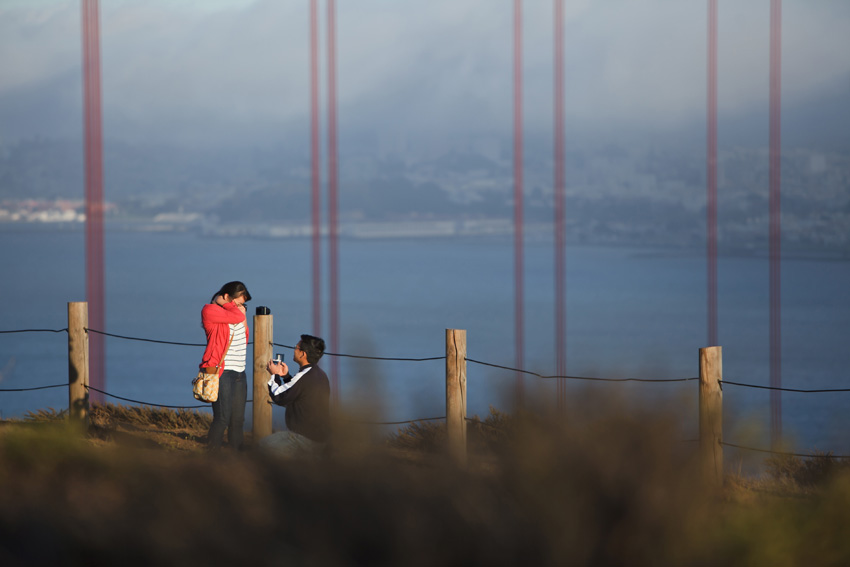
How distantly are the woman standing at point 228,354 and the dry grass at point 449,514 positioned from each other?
2.26m

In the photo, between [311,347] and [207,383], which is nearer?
[311,347]

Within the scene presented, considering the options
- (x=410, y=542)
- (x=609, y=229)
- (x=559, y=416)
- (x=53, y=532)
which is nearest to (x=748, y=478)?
(x=559, y=416)

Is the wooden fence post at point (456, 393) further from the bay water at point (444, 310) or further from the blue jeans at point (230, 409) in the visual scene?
the bay water at point (444, 310)

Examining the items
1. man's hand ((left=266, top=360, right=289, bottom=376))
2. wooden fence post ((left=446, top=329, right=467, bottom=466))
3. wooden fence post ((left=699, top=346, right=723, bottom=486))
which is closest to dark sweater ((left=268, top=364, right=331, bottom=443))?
man's hand ((left=266, top=360, right=289, bottom=376))

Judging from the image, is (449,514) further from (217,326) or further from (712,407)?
(217,326)

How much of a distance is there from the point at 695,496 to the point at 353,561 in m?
1.19

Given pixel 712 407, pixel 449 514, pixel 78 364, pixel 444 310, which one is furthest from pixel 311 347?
pixel 444 310

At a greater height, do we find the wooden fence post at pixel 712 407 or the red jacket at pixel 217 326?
the red jacket at pixel 217 326

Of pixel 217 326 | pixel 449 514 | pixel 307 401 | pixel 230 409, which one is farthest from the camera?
pixel 230 409

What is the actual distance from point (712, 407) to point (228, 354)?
321cm

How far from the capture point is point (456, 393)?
6.64 meters

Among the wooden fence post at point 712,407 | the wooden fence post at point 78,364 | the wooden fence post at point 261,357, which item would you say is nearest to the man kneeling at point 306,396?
the wooden fence post at point 261,357

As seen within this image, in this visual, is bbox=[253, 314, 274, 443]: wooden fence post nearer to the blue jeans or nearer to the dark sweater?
the blue jeans

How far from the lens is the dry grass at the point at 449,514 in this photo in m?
3.19
